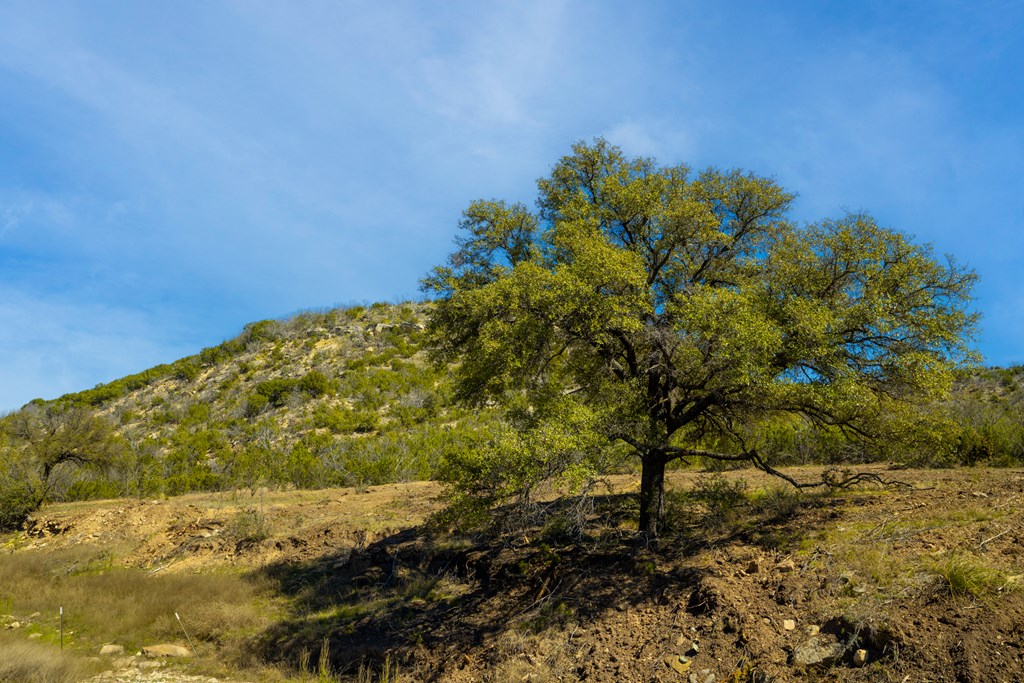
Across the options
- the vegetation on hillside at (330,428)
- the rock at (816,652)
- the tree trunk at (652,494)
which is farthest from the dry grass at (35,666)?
the rock at (816,652)

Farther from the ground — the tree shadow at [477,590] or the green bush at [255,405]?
the green bush at [255,405]

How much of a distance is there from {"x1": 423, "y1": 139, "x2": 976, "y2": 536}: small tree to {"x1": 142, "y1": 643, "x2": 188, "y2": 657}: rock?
845 cm

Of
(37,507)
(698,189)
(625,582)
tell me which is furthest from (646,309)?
(37,507)

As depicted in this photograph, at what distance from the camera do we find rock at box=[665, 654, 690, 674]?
9.16 m

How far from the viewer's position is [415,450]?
33.2m

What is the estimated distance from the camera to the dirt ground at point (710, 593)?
26.6 ft

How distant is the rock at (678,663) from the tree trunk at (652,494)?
3515 millimetres

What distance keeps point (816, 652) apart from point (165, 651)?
1306cm

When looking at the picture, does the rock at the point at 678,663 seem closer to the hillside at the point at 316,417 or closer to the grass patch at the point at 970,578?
the grass patch at the point at 970,578

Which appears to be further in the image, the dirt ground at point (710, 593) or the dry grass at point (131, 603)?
the dry grass at point (131, 603)

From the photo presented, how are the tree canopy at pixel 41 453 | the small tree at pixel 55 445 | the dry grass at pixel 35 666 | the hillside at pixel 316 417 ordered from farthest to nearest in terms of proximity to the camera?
1. the small tree at pixel 55 445
2. the tree canopy at pixel 41 453
3. the hillside at pixel 316 417
4. the dry grass at pixel 35 666

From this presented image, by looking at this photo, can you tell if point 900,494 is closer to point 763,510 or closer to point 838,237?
point 763,510

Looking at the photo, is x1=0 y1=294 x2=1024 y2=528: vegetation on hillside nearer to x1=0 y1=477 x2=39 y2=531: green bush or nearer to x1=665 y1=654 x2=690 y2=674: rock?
x1=0 y1=477 x2=39 y2=531: green bush

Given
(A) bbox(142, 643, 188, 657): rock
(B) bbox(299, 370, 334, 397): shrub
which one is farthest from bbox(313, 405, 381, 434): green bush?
(A) bbox(142, 643, 188, 657): rock
